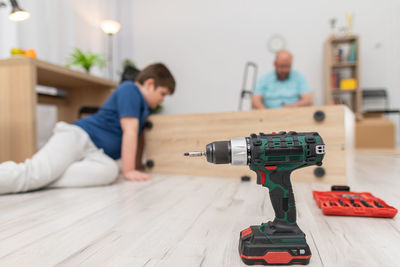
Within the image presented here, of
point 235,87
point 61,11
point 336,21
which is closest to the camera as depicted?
point 61,11

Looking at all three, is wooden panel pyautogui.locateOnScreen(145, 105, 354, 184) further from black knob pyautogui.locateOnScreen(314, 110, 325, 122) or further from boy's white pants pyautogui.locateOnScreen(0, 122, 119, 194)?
boy's white pants pyautogui.locateOnScreen(0, 122, 119, 194)

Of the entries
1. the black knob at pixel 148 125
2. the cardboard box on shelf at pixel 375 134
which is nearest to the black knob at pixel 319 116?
the black knob at pixel 148 125

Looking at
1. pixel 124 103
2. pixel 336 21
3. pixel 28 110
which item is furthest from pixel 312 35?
pixel 28 110

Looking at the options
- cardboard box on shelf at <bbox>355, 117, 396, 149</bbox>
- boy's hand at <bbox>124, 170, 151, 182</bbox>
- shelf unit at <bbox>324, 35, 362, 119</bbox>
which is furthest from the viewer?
shelf unit at <bbox>324, 35, 362, 119</bbox>

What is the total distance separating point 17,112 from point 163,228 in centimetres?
110

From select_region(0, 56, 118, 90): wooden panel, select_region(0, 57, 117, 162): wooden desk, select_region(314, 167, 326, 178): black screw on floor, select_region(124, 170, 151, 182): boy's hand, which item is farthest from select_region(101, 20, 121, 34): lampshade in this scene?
select_region(314, 167, 326, 178): black screw on floor

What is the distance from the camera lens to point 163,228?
66 cm

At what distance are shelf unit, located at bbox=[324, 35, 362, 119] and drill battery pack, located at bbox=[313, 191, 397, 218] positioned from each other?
2426mm

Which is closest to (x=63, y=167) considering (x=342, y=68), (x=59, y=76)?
(x=59, y=76)

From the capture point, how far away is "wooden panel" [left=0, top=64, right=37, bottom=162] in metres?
1.35

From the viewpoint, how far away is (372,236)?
60 centimetres

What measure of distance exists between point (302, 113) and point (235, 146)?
0.81 meters

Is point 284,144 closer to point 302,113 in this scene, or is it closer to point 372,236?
point 372,236

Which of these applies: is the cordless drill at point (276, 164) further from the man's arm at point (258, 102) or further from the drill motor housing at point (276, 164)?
the man's arm at point (258, 102)
